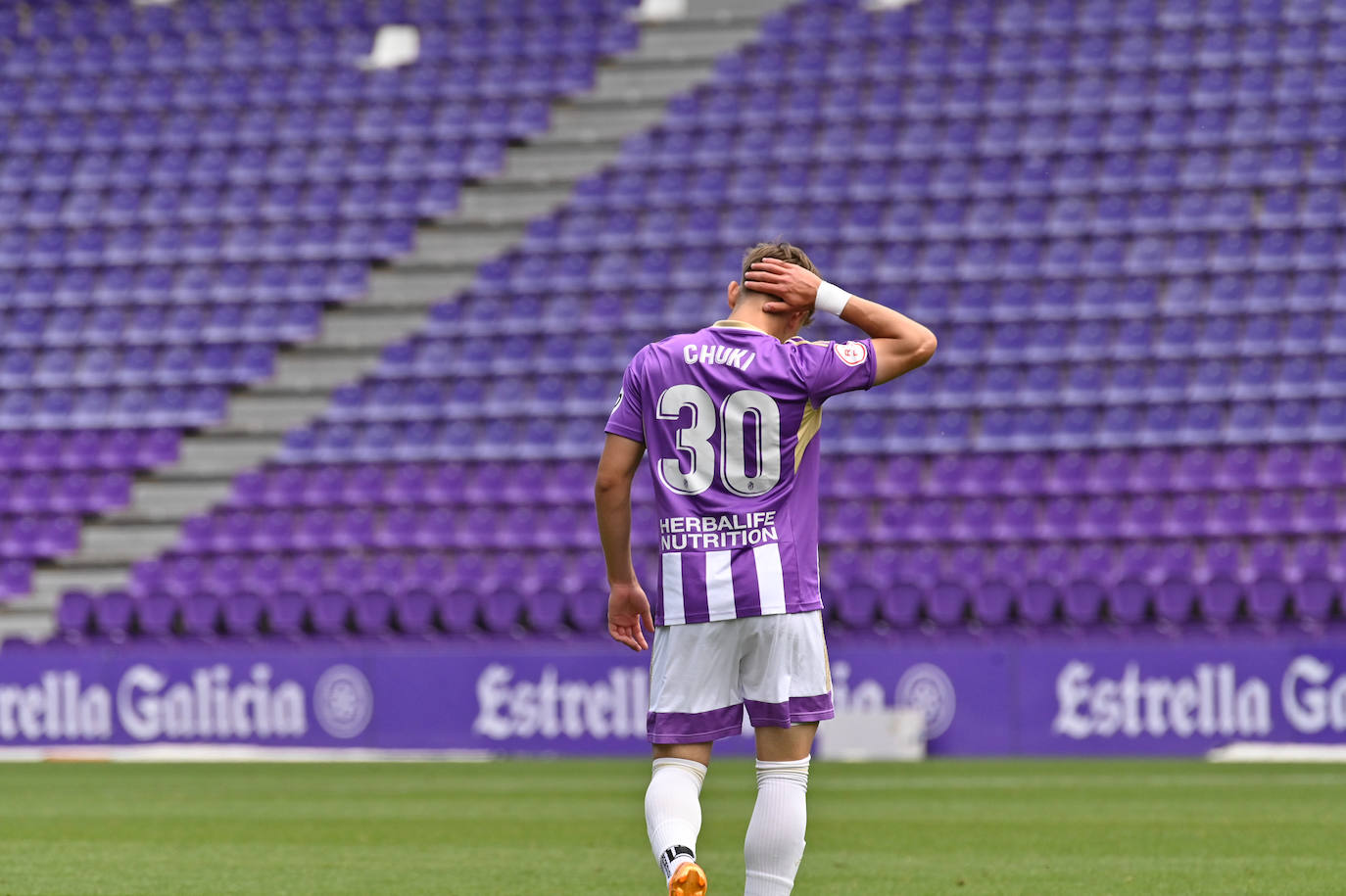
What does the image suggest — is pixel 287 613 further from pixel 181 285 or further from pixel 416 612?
pixel 181 285

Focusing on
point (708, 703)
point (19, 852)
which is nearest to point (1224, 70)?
point (19, 852)

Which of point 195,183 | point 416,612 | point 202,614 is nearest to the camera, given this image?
point 416,612

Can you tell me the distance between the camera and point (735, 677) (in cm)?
484

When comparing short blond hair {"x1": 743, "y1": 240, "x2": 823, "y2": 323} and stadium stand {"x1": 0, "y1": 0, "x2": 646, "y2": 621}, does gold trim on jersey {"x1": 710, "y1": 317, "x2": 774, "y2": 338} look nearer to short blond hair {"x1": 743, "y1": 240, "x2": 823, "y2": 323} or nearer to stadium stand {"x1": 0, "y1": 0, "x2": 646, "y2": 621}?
short blond hair {"x1": 743, "y1": 240, "x2": 823, "y2": 323}

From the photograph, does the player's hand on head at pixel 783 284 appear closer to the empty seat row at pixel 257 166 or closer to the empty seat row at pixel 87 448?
the empty seat row at pixel 87 448

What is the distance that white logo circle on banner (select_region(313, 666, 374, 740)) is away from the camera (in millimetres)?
17047

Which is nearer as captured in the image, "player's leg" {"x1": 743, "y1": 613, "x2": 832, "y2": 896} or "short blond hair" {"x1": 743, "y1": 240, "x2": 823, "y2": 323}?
"player's leg" {"x1": 743, "y1": 613, "x2": 832, "y2": 896}

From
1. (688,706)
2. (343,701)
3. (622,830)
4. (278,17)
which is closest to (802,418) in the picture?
(688,706)

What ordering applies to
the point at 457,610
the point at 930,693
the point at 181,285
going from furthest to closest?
the point at 181,285
the point at 457,610
the point at 930,693

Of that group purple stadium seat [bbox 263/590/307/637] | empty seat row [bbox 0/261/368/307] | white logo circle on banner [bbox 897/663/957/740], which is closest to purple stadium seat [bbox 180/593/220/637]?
purple stadium seat [bbox 263/590/307/637]

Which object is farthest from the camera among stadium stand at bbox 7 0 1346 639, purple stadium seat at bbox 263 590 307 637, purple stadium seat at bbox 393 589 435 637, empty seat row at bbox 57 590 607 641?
purple stadium seat at bbox 263 590 307 637

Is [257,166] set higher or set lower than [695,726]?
higher

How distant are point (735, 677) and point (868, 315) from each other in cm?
97

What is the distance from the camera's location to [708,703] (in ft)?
15.7
